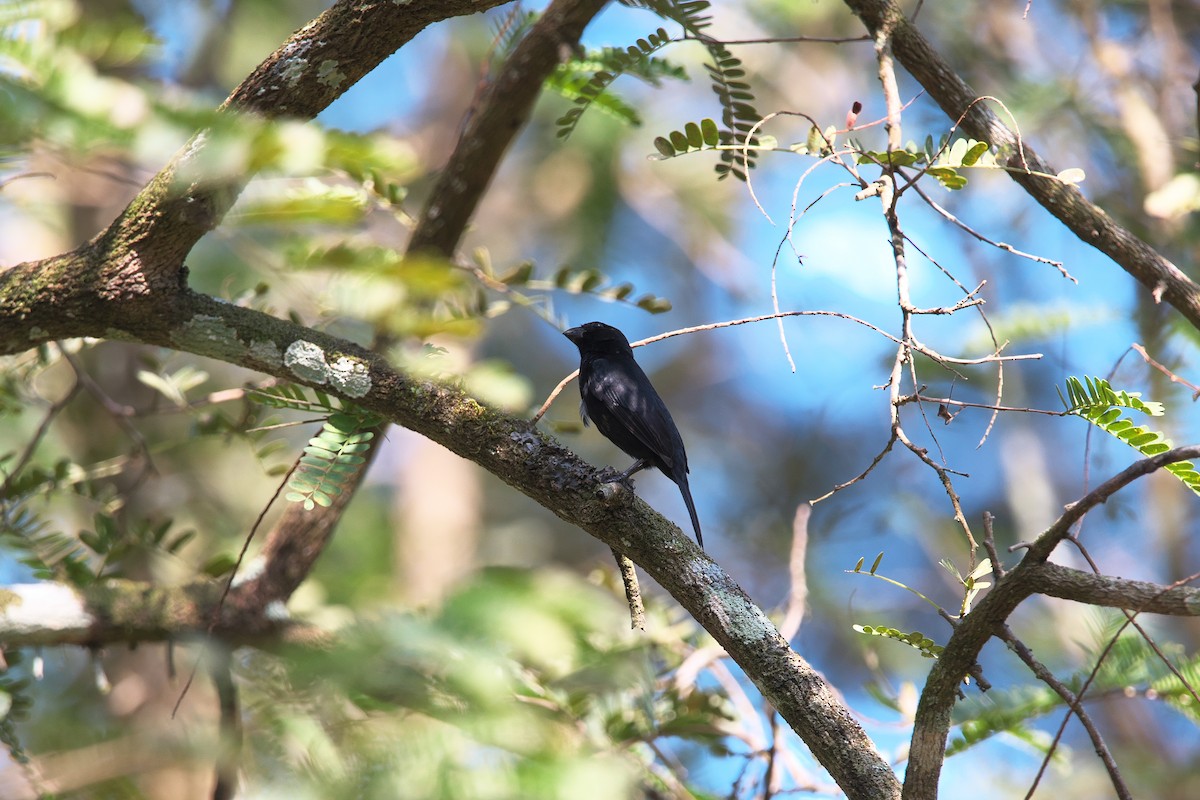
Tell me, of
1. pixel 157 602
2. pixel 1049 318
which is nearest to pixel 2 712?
pixel 157 602

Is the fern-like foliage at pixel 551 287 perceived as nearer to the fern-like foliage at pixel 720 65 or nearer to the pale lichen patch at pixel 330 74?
the fern-like foliage at pixel 720 65

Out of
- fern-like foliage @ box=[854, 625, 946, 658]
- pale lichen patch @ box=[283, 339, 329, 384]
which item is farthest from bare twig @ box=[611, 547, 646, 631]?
pale lichen patch @ box=[283, 339, 329, 384]

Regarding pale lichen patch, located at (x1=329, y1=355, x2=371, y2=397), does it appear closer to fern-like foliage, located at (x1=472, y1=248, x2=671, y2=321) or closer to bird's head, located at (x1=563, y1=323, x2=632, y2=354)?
fern-like foliage, located at (x1=472, y1=248, x2=671, y2=321)

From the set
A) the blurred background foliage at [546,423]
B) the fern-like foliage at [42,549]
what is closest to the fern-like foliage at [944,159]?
the blurred background foliage at [546,423]

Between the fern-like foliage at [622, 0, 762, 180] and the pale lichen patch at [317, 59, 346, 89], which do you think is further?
the fern-like foliage at [622, 0, 762, 180]

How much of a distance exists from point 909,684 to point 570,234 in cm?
608

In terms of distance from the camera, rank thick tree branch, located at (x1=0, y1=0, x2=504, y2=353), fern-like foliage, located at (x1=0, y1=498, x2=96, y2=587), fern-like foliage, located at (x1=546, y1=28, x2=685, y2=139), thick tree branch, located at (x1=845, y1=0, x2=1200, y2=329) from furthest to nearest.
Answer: fern-like foliage, located at (x1=0, y1=498, x2=96, y2=587)
fern-like foliage, located at (x1=546, y1=28, x2=685, y2=139)
thick tree branch, located at (x1=845, y1=0, x2=1200, y2=329)
thick tree branch, located at (x1=0, y1=0, x2=504, y2=353)

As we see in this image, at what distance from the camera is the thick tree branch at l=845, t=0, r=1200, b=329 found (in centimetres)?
324

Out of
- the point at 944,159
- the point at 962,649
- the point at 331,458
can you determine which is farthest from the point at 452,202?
the point at 962,649

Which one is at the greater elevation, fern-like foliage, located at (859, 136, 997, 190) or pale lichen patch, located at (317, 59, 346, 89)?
fern-like foliage, located at (859, 136, 997, 190)

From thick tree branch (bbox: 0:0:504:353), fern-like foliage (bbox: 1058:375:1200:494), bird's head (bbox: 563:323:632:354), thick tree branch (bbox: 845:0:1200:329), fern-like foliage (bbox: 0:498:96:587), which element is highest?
thick tree branch (bbox: 845:0:1200:329)

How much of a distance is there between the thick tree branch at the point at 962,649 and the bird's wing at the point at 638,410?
2.25 metres

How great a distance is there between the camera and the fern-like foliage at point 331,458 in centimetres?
300

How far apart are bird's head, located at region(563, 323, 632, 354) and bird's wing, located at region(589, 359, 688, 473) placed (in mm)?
520
